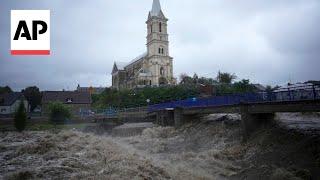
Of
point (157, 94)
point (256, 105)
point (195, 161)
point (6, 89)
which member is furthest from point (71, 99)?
point (195, 161)

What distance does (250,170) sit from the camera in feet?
74.7

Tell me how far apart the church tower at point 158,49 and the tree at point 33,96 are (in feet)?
137

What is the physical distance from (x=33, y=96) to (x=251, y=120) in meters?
106

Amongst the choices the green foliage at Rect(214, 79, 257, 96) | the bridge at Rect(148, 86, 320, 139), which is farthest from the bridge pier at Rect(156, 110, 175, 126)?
the green foliage at Rect(214, 79, 257, 96)

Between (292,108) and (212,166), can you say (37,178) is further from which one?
(292,108)

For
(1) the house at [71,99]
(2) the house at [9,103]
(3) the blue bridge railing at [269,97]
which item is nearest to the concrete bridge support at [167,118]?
(3) the blue bridge railing at [269,97]

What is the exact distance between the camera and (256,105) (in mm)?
32156

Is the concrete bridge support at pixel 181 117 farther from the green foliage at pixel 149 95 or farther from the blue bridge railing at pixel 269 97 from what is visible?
the green foliage at pixel 149 95

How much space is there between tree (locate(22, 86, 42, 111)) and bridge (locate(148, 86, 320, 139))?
282ft

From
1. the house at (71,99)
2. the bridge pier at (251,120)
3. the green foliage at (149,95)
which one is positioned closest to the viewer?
the bridge pier at (251,120)

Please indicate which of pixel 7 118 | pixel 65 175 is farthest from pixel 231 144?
pixel 7 118

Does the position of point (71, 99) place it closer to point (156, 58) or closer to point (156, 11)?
point (156, 58)

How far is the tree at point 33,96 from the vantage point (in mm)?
123750

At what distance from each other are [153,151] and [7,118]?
163ft
